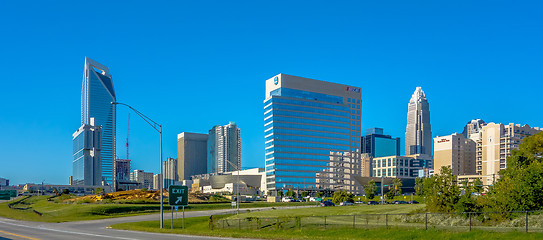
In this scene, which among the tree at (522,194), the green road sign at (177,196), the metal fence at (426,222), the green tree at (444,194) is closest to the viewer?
the metal fence at (426,222)

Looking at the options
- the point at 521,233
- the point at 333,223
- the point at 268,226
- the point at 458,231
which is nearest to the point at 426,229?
the point at 458,231

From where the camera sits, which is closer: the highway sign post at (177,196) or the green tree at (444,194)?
the highway sign post at (177,196)

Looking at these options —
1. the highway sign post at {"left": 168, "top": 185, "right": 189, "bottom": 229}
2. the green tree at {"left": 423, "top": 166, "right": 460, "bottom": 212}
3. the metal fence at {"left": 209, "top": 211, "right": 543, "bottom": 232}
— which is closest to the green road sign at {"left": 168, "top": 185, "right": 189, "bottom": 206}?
the highway sign post at {"left": 168, "top": 185, "right": 189, "bottom": 229}

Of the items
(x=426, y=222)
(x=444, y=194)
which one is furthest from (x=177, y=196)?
(x=444, y=194)

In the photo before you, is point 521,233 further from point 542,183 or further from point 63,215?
point 63,215

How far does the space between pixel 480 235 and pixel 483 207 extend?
59.7 feet

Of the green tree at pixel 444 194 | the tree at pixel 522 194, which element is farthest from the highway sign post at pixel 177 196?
the tree at pixel 522 194

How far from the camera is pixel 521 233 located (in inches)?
1227

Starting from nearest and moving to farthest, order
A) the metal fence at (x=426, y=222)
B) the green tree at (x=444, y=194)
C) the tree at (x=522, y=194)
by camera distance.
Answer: the metal fence at (x=426, y=222), the tree at (x=522, y=194), the green tree at (x=444, y=194)

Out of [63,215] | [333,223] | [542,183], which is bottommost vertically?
[63,215]

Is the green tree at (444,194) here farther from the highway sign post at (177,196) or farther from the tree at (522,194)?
the highway sign post at (177,196)

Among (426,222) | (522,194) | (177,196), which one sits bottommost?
(426,222)

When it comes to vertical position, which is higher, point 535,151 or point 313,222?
point 535,151

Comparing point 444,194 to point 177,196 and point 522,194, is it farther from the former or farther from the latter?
point 177,196
